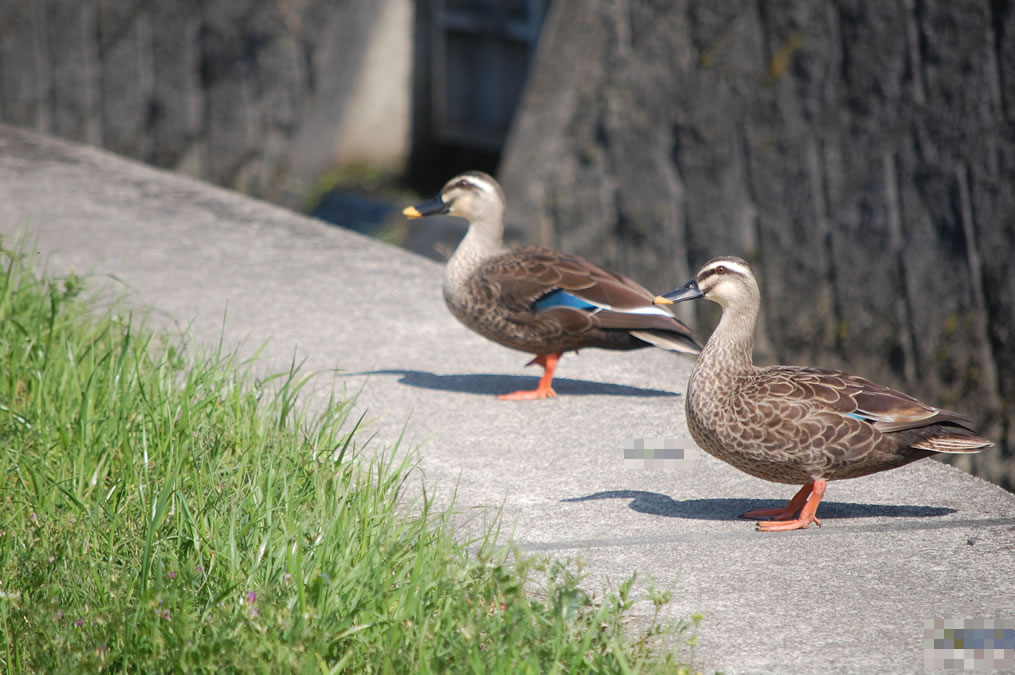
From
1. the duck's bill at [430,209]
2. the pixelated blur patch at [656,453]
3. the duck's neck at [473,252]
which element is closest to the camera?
the pixelated blur patch at [656,453]

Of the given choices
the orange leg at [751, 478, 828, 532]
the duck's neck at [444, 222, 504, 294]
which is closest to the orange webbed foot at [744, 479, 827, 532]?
the orange leg at [751, 478, 828, 532]

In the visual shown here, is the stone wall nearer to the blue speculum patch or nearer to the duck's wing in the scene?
the blue speculum patch

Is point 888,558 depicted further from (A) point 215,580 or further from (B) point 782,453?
(A) point 215,580

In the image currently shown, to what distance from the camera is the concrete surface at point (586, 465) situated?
3258 millimetres

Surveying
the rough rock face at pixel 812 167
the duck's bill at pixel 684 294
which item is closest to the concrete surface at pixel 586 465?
the duck's bill at pixel 684 294

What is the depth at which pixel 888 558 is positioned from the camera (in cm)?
355

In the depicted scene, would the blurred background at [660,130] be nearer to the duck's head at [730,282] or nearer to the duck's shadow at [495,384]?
the duck's shadow at [495,384]

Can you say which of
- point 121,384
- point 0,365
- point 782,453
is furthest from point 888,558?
point 0,365

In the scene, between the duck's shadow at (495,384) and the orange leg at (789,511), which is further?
the duck's shadow at (495,384)

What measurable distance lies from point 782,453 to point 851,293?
3.07 m

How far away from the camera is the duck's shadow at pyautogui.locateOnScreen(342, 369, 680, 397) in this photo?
17.0 feet

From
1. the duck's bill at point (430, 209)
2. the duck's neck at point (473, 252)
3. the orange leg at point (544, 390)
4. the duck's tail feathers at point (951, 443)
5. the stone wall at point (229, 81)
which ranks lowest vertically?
the orange leg at point (544, 390)

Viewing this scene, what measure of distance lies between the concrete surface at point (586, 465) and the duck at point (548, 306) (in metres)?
0.25

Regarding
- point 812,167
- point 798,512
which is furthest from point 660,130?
point 798,512
